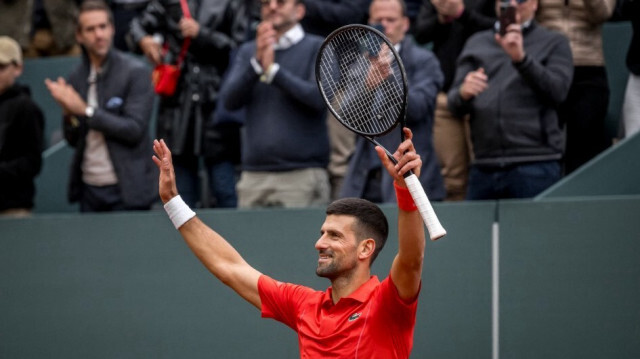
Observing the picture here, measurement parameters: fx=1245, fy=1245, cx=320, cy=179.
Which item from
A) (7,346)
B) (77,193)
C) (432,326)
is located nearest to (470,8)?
(432,326)

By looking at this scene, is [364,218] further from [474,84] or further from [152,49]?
[152,49]

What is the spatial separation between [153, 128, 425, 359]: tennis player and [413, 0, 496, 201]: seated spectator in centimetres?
308

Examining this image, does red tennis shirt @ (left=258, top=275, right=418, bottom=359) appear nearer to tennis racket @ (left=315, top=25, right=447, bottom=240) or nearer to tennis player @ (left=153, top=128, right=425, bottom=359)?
tennis player @ (left=153, top=128, right=425, bottom=359)

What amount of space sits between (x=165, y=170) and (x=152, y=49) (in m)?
3.67

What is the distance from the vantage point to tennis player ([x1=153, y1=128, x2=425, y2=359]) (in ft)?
17.0

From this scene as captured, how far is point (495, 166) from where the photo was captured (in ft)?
26.0

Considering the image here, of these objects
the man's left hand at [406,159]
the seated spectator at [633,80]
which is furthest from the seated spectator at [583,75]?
the man's left hand at [406,159]

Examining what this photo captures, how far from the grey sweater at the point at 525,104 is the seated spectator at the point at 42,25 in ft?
14.9

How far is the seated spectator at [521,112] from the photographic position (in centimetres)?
785

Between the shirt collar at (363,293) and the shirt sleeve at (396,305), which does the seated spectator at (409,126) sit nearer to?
the shirt collar at (363,293)

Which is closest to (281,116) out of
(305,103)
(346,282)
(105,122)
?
(305,103)

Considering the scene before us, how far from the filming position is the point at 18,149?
8.91m

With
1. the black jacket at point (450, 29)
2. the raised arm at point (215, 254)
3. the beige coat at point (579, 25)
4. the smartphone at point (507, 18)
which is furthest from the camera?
the black jacket at point (450, 29)

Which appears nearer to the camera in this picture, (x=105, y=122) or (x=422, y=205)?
(x=422, y=205)
